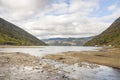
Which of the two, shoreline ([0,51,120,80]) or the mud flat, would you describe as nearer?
the mud flat

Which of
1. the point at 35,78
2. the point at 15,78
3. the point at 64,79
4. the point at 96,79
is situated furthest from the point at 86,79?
the point at 15,78

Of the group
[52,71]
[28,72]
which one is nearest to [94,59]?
[52,71]

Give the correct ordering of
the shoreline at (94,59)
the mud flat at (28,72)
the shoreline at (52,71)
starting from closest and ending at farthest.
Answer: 1. the mud flat at (28,72)
2. the shoreline at (52,71)
3. the shoreline at (94,59)

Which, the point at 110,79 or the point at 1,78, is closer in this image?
the point at 1,78

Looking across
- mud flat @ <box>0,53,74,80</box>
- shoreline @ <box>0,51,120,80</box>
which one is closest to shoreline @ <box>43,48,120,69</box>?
shoreline @ <box>0,51,120,80</box>

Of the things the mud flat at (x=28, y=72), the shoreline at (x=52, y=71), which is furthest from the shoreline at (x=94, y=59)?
the mud flat at (x=28, y=72)

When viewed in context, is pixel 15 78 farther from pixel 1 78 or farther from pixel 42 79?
pixel 42 79

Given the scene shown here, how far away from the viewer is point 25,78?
29062mm

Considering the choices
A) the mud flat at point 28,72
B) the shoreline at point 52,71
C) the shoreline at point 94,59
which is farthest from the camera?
the shoreline at point 94,59

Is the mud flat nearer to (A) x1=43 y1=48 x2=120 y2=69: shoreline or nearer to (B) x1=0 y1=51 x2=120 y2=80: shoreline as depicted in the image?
(B) x1=0 y1=51 x2=120 y2=80: shoreline

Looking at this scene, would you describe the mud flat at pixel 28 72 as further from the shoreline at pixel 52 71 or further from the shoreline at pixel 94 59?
the shoreline at pixel 94 59

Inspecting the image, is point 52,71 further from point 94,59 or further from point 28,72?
point 94,59

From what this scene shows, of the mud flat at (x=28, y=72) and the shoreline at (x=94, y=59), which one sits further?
the shoreline at (x=94, y=59)

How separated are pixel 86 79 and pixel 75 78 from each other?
5.79ft
